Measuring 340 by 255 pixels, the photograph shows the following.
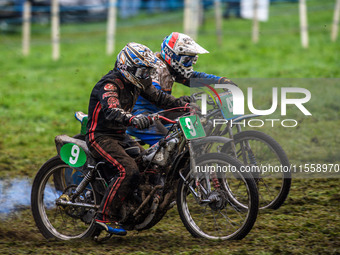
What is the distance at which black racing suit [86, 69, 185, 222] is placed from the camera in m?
5.61

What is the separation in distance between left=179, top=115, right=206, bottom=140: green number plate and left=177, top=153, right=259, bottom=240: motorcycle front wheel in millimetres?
232

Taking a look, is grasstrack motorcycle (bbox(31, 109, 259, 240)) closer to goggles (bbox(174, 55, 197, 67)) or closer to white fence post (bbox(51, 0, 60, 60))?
goggles (bbox(174, 55, 197, 67))

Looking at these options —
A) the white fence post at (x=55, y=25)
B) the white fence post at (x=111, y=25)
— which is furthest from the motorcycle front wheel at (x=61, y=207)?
the white fence post at (x=55, y=25)

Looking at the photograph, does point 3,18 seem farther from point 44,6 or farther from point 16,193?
point 16,193

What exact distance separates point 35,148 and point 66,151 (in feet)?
14.6

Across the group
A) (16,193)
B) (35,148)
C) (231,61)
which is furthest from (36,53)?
(16,193)

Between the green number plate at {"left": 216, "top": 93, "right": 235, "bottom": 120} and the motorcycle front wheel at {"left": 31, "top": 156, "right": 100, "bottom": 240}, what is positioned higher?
the green number plate at {"left": 216, "top": 93, "right": 235, "bottom": 120}

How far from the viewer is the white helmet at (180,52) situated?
665 centimetres

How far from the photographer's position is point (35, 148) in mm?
10258

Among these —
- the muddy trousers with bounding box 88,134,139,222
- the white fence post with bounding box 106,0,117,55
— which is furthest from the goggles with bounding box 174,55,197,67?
the white fence post with bounding box 106,0,117,55

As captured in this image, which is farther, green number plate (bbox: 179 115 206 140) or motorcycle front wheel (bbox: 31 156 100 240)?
motorcycle front wheel (bbox: 31 156 100 240)

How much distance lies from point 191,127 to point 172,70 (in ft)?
4.66

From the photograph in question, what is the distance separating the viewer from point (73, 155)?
600cm

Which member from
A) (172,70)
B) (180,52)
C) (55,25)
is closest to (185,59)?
(180,52)
